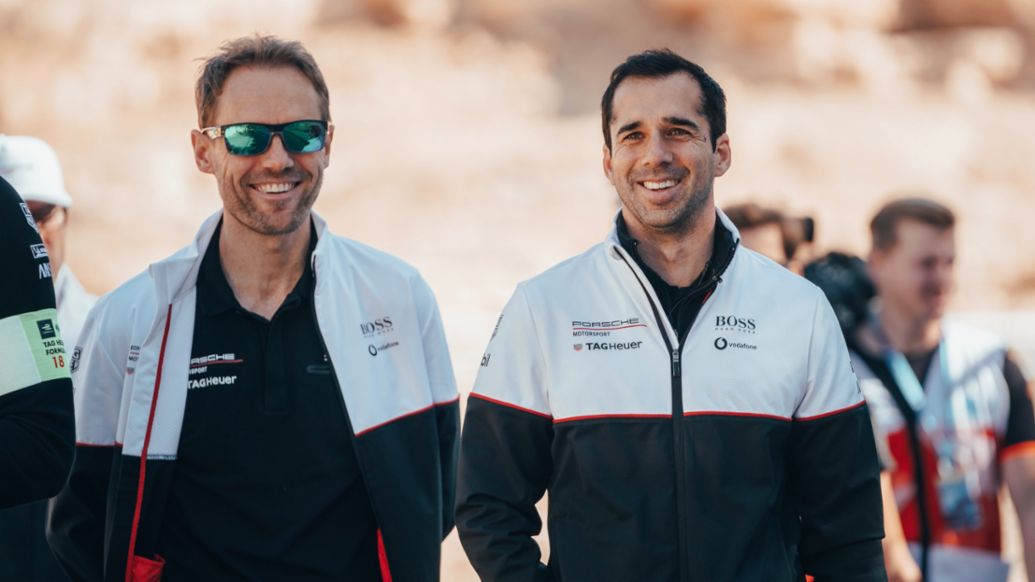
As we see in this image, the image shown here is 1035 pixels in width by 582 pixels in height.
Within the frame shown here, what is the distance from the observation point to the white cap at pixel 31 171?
439cm

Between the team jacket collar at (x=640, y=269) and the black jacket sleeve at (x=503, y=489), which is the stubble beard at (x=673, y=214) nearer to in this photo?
the team jacket collar at (x=640, y=269)

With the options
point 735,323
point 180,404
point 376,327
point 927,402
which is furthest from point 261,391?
point 927,402

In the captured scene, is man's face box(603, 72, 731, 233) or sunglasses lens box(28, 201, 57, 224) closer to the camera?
man's face box(603, 72, 731, 233)

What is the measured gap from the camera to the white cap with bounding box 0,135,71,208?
439 cm

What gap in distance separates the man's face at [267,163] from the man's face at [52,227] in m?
0.86

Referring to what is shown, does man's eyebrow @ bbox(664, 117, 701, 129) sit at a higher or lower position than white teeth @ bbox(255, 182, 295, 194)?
higher

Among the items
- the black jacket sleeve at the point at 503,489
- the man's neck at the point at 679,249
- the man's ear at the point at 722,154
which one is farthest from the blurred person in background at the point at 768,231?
the black jacket sleeve at the point at 503,489

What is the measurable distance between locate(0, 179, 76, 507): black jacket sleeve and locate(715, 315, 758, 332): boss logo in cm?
164

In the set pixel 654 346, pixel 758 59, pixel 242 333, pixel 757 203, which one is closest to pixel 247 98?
pixel 242 333

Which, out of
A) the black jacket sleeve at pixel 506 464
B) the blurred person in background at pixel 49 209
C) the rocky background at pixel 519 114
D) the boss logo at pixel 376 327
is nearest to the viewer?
the black jacket sleeve at pixel 506 464

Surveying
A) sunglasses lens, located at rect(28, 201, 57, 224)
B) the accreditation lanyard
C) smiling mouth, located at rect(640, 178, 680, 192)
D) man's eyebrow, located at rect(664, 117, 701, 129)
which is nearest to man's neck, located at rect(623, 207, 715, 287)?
smiling mouth, located at rect(640, 178, 680, 192)

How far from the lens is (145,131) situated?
802 inches

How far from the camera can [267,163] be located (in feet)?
12.5

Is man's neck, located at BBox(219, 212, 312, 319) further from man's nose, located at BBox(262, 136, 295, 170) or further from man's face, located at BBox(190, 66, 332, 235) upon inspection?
man's nose, located at BBox(262, 136, 295, 170)
